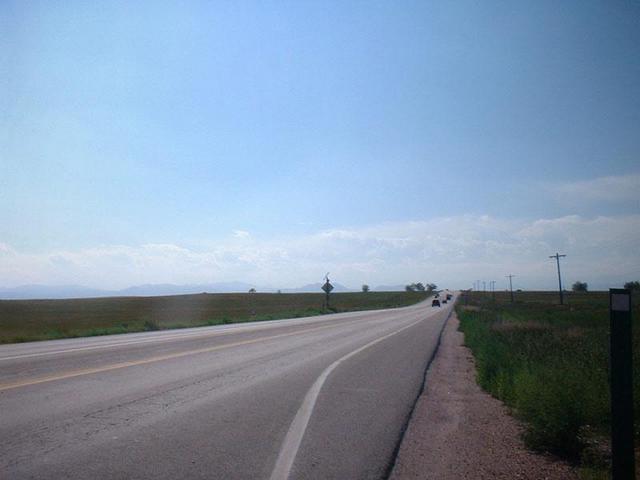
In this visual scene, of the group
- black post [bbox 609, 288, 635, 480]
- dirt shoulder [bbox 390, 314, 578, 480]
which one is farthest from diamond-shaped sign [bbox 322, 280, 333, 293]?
black post [bbox 609, 288, 635, 480]

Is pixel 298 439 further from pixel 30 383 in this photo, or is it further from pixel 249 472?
pixel 30 383

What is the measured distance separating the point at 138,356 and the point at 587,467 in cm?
1157

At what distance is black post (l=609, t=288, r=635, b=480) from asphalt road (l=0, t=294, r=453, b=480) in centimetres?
219

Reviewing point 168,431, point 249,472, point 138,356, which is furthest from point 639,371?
point 138,356

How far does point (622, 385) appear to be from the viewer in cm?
459

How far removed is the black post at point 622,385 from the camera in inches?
177

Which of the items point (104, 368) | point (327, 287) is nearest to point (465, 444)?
point (104, 368)

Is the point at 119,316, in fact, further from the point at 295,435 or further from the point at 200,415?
the point at 295,435

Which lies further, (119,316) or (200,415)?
(119,316)

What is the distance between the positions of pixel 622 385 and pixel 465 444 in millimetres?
2279

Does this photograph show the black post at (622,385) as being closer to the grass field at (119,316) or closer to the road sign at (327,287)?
the grass field at (119,316)

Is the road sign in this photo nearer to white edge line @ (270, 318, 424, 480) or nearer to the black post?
white edge line @ (270, 318, 424, 480)

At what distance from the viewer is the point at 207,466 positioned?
→ 5.05 meters

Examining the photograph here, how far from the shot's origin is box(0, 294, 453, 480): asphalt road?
16.7 feet
